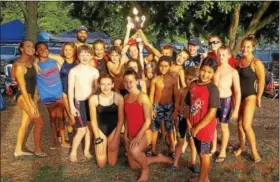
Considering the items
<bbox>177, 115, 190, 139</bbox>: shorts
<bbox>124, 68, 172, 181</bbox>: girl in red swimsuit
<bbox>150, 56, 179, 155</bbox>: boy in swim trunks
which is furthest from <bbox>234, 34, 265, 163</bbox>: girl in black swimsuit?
<bbox>124, 68, 172, 181</bbox>: girl in red swimsuit

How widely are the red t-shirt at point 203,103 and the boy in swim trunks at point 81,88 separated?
5.88ft

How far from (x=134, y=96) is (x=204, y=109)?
1.06 metres

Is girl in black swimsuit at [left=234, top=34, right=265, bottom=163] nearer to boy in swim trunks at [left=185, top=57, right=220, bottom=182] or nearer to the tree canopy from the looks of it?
boy in swim trunks at [left=185, top=57, right=220, bottom=182]

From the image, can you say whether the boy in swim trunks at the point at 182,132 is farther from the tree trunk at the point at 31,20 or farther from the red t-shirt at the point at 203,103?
the tree trunk at the point at 31,20

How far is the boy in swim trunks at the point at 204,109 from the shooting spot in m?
5.01

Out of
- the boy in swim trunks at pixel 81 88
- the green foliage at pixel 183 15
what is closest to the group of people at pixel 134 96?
the boy in swim trunks at pixel 81 88

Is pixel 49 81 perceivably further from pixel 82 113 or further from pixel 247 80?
pixel 247 80

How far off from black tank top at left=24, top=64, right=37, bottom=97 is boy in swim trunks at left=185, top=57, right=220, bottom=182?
101 inches

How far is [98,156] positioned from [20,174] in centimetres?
109

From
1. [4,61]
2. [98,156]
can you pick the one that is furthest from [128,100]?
[4,61]

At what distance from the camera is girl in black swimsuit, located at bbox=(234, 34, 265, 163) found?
619 centimetres

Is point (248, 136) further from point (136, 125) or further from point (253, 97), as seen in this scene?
point (136, 125)

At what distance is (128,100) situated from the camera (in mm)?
5781

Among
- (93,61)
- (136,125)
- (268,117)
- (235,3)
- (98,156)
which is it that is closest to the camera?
(136,125)
